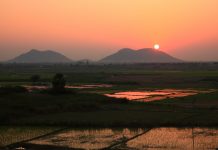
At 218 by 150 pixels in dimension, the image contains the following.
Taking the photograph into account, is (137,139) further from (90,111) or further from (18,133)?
(90,111)

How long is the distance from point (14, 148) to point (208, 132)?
6.58 m

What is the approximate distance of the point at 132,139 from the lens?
12.3 m

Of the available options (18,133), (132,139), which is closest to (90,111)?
(18,133)

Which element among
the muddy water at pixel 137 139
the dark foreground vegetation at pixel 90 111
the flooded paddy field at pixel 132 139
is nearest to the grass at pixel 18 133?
the dark foreground vegetation at pixel 90 111

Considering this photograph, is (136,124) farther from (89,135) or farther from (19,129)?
(19,129)

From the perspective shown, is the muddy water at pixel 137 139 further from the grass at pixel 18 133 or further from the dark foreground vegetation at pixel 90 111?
the dark foreground vegetation at pixel 90 111

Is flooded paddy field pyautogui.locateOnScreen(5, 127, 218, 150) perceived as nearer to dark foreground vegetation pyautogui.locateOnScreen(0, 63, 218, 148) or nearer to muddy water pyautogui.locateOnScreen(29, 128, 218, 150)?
muddy water pyautogui.locateOnScreen(29, 128, 218, 150)

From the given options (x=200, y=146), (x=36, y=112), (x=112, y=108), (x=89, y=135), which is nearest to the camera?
(x=200, y=146)

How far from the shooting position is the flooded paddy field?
1126 cm

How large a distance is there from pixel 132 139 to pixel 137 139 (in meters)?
0.16

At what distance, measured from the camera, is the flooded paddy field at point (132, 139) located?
36.9 ft

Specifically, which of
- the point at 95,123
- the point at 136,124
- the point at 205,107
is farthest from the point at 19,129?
the point at 205,107

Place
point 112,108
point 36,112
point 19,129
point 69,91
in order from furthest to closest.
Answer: point 69,91, point 112,108, point 36,112, point 19,129

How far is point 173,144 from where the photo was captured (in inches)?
450
